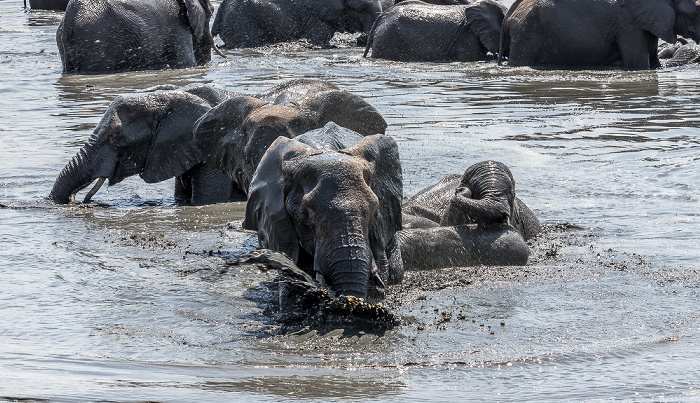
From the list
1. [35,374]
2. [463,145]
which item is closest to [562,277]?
[35,374]

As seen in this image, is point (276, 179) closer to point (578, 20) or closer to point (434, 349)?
point (434, 349)

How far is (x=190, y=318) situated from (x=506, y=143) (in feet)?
20.1

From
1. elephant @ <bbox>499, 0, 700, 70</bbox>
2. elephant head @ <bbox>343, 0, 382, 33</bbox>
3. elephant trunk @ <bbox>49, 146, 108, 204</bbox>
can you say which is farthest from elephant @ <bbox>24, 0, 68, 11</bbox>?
elephant trunk @ <bbox>49, 146, 108, 204</bbox>

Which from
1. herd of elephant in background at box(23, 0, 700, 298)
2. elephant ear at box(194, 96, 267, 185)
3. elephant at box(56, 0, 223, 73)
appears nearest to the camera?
herd of elephant in background at box(23, 0, 700, 298)

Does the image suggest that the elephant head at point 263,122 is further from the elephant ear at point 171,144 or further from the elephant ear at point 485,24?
the elephant ear at point 485,24

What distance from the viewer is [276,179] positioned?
5.72m

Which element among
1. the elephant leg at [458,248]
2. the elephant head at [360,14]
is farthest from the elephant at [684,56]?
the elephant leg at [458,248]

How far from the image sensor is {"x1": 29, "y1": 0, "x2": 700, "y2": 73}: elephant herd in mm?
16609

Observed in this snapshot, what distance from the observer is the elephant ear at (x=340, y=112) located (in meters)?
7.68

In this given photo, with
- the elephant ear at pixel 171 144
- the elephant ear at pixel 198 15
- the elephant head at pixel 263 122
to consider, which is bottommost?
the elephant ear at pixel 171 144

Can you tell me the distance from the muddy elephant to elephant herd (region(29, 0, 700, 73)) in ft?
33.3

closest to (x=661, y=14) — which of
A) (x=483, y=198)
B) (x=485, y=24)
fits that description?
(x=485, y=24)

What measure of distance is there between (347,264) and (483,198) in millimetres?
2162

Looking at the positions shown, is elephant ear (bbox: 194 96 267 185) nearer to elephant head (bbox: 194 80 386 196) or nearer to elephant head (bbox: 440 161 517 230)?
elephant head (bbox: 194 80 386 196)
